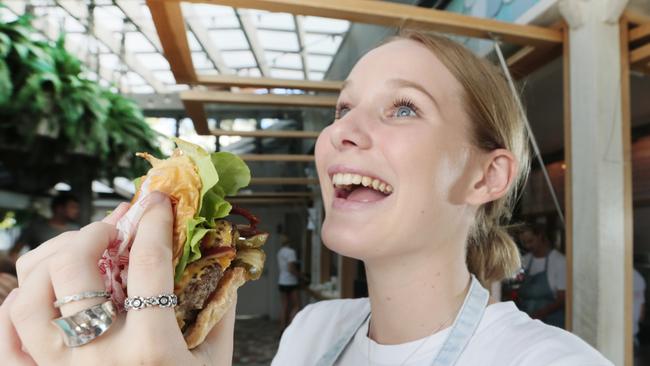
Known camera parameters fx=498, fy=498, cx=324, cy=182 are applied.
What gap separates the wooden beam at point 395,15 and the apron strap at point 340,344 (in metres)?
1.27

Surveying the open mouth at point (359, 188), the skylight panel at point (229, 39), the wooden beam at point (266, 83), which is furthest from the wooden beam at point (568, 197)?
the skylight panel at point (229, 39)

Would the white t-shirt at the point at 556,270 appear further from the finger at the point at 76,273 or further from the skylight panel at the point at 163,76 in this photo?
the skylight panel at the point at 163,76

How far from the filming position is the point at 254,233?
1032mm

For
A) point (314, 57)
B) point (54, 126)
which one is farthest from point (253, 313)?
point (54, 126)

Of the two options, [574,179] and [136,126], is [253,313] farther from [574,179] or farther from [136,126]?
[574,179]

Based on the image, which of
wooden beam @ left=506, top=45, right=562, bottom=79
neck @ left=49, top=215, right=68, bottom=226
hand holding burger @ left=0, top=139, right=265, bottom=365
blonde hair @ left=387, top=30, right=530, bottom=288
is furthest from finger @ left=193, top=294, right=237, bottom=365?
neck @ left=49, top=215, right=68, bottom=226

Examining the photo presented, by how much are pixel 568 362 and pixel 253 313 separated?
13.3 metres

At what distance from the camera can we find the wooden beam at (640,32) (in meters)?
2.07

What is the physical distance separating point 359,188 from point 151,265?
1.79 feet

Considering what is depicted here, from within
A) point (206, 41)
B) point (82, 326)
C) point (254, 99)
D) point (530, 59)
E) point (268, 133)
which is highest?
point (206, 41)

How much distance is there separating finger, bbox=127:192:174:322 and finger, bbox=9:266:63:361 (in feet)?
0.35

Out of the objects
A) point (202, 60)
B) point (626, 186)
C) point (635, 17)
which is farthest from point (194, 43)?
point (626, 186)

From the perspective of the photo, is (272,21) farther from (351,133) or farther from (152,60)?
(351,133)

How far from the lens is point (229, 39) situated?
9727 mm
